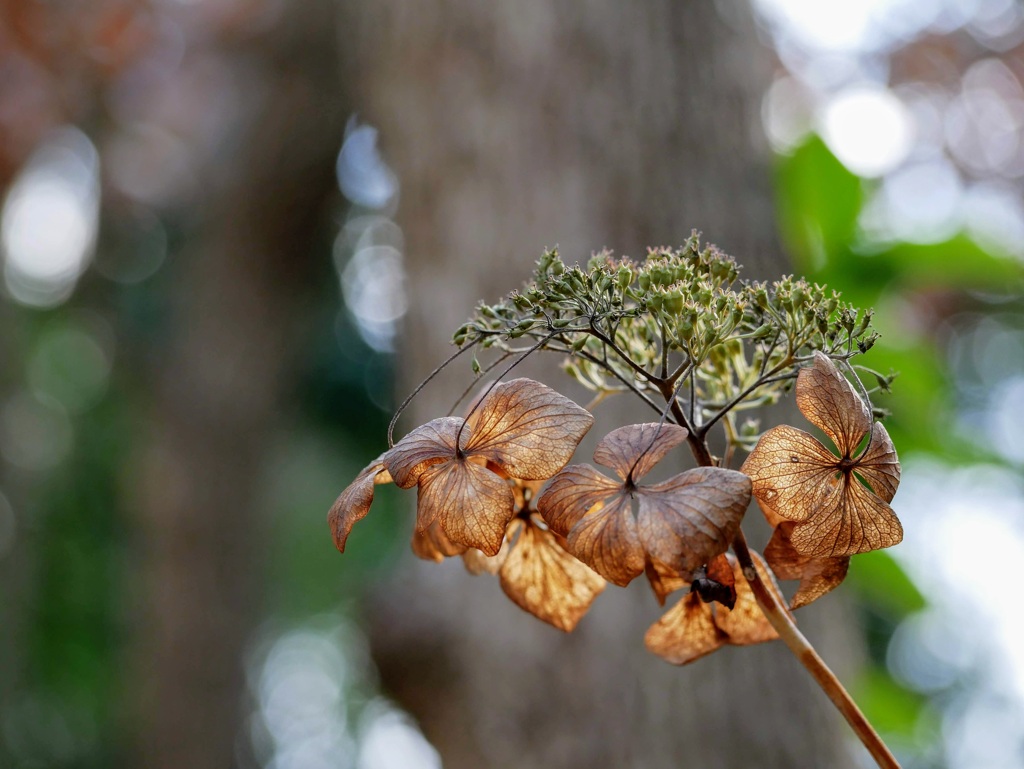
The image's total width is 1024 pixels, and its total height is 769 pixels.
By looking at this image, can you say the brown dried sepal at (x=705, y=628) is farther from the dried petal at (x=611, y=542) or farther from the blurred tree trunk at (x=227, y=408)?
the blurred tree trunk at (x=227, y=408)

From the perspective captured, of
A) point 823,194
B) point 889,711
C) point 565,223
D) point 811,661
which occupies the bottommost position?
point 811,661

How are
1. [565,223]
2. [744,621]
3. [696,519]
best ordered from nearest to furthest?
[696,519] → [744,621] → [565,223]

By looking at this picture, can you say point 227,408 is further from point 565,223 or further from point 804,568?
point 804,568

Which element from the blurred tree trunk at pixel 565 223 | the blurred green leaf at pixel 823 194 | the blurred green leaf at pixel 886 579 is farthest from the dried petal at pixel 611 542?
the blurred green leaf at pixel 823 194

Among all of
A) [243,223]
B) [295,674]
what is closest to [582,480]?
[243,223]

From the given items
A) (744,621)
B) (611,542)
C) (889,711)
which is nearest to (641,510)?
(611,542)

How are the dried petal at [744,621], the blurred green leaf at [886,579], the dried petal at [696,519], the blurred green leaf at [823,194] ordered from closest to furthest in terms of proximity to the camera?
1. the dried petal at [696,519]
2. the dried petal at [744,621]
3. the blurred green leaf at [886,579]
4. the blurred green leaf at [823,194]
